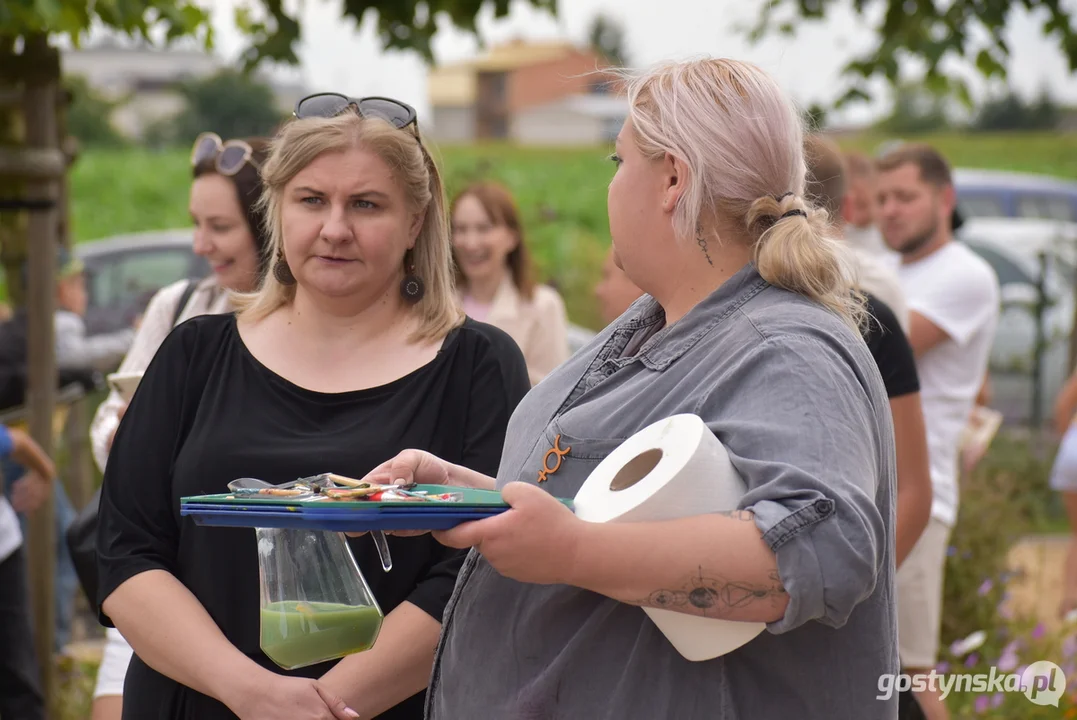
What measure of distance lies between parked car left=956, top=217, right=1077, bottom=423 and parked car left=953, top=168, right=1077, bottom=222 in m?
4.33

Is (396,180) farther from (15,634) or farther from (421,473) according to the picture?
(15,634)

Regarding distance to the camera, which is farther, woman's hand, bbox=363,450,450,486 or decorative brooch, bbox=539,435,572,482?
woman's hand, bbox=363,450,450,486

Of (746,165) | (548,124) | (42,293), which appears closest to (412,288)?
(746,165)

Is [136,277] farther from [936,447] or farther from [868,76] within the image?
[936,447]

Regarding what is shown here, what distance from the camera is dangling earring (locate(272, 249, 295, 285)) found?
2783 millimetres

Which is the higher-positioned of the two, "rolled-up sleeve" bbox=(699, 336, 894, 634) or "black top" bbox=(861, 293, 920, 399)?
"rolled-up sleeve" bbox=(699, 336, 894, 634)

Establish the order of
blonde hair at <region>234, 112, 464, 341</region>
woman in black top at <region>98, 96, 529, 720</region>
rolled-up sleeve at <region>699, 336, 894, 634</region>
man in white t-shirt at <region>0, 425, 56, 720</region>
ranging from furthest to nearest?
man in white t-shirt at <region>0, 425, 56, 720</region>, blonde hair at <region>234, 112, 464, 341</region>, woman in black top at <region>98, 96, 529, 720</region>, rolled-up sleeve at <region>699, 336, 894, 634</region>

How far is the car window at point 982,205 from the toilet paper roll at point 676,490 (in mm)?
16075

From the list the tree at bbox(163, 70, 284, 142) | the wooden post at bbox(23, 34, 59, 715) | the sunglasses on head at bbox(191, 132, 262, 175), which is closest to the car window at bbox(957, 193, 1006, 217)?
the wooden post at bbox(23, 34, 59, 715)

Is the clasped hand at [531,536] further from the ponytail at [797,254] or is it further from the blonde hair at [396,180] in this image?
the blonde hair at [396,180]

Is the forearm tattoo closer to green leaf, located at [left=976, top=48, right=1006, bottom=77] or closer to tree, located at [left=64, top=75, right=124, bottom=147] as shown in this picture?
green leaf, located at [left=976, top=48, right=1006, bottom=77]

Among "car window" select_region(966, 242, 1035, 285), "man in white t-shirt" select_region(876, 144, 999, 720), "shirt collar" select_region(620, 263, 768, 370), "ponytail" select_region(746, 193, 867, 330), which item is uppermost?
"ponytail" select_region(746, 193, 867, 330)

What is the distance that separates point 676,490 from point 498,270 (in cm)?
406

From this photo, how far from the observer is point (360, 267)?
8.70 feet
